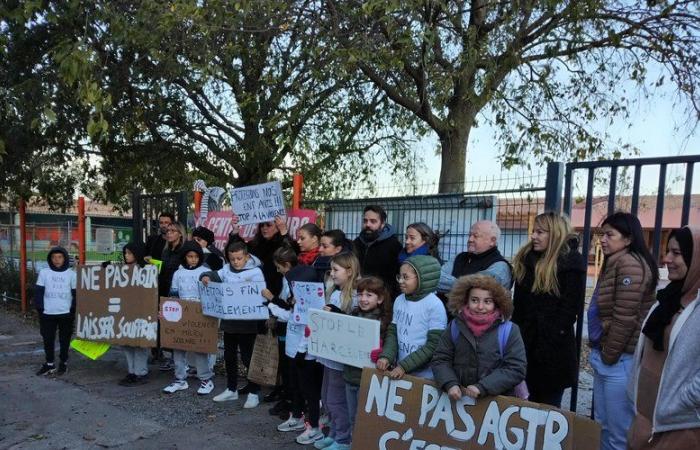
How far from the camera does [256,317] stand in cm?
546

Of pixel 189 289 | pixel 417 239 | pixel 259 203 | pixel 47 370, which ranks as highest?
pixel 259 203

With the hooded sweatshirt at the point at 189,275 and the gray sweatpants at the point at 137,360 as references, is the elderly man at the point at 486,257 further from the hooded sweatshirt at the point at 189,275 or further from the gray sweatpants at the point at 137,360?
the gray sweatpants at the point at 137,360

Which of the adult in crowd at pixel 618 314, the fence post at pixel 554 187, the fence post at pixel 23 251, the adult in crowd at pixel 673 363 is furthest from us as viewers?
the fence post at pixel 23 251

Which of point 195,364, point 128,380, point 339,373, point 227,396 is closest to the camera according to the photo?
point 339,373

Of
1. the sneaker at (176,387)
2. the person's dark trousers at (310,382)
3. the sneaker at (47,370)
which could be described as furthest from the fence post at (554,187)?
the sneaker at (47,370)

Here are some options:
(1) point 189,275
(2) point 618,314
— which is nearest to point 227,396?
(1) point 189,275

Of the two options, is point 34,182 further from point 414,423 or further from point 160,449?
point 414,423

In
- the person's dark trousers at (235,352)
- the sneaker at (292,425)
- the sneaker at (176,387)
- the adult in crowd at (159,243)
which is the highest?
the adult in crowd at (159,243)

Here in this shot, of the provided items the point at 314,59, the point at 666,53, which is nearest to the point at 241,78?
the point at 314,59

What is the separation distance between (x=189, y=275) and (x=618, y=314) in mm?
4365

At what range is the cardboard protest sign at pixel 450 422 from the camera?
2.94 meters

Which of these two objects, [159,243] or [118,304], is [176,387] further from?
[159,243]

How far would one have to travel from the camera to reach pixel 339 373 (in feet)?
14.5

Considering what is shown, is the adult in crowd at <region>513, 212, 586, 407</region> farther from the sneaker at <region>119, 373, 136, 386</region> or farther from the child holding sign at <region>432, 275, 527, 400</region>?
the sneaker at <region>119, 373, 136, 386</region>
